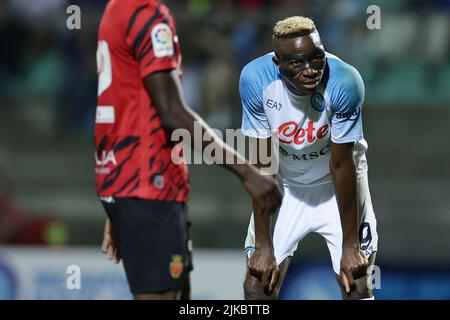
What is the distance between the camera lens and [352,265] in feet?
17.2

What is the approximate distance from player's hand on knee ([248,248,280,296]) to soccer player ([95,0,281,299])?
0.68 metres

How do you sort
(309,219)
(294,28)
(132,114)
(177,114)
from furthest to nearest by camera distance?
(309,219), (294,28), (132,114), (177,114)

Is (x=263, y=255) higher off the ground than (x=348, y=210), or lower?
lower

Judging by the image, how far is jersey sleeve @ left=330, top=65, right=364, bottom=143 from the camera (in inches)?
198

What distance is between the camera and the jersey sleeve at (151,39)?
4.43 metres

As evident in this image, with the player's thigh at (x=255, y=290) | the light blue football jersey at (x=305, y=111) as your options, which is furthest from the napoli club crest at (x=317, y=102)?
the player's thigh at (x=255, y=290)

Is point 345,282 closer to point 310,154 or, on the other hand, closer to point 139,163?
point 310,154

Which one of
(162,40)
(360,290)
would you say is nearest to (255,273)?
(360,290)

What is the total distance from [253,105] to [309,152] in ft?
1.34

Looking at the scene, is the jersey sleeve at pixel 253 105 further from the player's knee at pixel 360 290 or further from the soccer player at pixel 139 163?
the player's knee at pixel 360 290

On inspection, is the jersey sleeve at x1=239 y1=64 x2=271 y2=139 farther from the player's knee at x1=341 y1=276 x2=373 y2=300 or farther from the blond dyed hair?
the player's knee at x1=341 y1=276 x2=373 y2=300

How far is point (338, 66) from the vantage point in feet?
16.7

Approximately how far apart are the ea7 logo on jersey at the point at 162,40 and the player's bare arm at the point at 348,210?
3.70 feet
